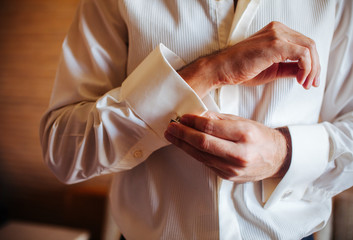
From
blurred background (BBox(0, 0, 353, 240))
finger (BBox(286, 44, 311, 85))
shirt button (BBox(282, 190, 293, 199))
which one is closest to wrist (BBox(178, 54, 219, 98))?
finger (BBox(286, 44, 311, 85))

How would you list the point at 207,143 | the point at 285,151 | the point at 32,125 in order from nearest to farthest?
the point at 207,143 < the point at 285,151 < the point at 32,125

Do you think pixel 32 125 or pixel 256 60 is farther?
pixel 32 125

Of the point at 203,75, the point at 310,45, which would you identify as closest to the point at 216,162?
the point at 203,75

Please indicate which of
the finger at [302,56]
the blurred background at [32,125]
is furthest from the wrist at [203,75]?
the blurred background at [32,125]

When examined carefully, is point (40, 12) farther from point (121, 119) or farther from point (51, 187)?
point (121, 119)

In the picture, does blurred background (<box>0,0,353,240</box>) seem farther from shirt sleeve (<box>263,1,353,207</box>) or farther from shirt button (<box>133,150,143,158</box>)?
shirt sleeve (<box>263,1,353,207</box>)

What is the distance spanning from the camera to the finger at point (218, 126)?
35 centimetres

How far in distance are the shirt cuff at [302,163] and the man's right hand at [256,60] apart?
102 mm

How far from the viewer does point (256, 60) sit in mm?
366

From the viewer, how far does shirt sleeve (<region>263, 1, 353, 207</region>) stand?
44 centimetres

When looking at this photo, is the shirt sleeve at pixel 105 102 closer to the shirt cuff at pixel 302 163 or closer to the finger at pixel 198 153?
the finger at pixel 198 153

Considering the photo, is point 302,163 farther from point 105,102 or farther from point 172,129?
point 105,102

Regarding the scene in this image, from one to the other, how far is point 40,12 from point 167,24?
2011mm

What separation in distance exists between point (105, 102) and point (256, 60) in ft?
0.92
